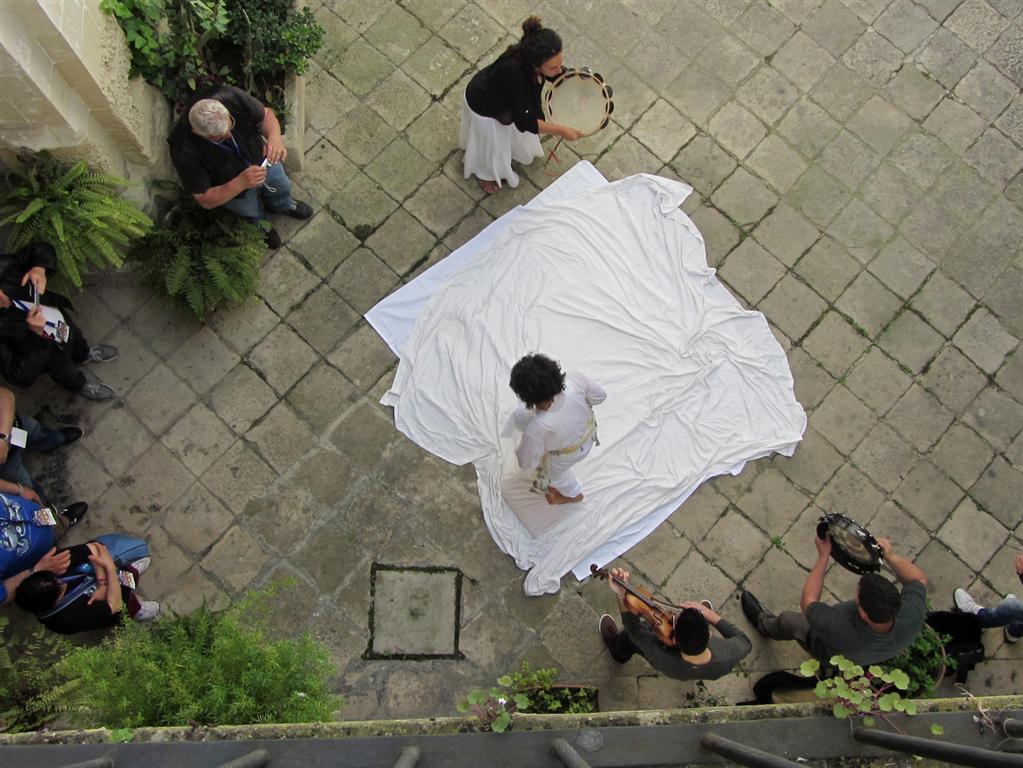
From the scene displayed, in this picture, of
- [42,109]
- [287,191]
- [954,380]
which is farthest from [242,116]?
[954,380]

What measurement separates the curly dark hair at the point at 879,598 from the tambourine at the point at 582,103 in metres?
3.41

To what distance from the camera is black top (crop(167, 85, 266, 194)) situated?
489 centimetres

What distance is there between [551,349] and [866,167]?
308 centimetres

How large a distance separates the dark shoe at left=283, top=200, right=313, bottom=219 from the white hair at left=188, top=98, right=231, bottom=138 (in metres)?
1.24

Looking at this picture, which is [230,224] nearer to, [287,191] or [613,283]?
[287,191]

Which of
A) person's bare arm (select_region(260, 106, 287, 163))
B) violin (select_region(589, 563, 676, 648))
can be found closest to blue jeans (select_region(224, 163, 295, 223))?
person's bare arm (select_region(260, 106, 287, 163))

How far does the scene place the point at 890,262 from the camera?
6.20 meters

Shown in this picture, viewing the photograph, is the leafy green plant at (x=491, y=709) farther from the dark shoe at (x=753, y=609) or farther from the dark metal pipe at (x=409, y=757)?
the dark shoe at (x=753, y=609)

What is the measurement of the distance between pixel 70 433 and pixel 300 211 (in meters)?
2.23

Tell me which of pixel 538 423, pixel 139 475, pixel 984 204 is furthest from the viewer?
pixel 984 204

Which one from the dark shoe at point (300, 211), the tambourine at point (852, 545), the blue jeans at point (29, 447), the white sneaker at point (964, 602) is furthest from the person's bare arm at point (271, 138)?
the white sneaker at point (964, 602)

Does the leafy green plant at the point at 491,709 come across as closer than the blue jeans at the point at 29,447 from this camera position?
Yes

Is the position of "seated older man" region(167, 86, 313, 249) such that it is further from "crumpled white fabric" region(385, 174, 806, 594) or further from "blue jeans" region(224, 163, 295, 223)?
"crumpled white fabric" region(385, 174, 806, 594)

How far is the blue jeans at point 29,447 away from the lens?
502 cm
